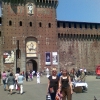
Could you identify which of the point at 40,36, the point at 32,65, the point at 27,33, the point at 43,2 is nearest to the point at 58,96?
the point at 27,33

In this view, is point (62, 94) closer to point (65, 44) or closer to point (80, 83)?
point (80, 83)

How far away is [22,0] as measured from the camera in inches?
1270

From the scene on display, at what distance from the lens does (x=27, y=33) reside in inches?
1261

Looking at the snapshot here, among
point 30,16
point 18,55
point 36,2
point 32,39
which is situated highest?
point 36,2

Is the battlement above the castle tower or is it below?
above

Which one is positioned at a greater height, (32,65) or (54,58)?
(54,58)

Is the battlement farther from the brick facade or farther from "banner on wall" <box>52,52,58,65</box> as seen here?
"banner on wall" <box>52,52,58,65</box>

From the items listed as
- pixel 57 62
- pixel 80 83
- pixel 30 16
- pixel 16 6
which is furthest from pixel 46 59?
pixel 80 83

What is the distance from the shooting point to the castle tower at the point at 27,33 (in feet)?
102

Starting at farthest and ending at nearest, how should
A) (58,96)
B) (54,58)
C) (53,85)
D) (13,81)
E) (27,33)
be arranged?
(54,58)
(27,33)
(13,81)
(53,85)
(58,96)

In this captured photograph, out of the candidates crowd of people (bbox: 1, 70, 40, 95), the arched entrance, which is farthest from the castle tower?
crowd of people (bbox: 1, 70, 40, 95)

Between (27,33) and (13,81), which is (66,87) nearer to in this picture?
(13,81)

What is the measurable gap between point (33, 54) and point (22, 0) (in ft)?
25.8

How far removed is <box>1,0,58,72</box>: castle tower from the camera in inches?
1230
